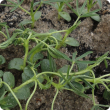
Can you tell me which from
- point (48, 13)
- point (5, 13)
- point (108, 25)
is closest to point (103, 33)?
point (108, 25)

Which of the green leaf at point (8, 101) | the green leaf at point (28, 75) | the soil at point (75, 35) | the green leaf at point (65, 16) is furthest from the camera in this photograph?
the green leaf at point (65, 16)

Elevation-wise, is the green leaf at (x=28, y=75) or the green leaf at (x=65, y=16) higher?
the green leaf at (x=65, y=16)

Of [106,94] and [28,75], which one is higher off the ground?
[28,75]

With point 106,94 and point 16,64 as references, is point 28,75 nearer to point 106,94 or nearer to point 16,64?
point 16,64

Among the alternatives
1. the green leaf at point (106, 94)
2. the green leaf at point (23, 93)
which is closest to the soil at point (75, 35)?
the green leaf at point (106, 94)

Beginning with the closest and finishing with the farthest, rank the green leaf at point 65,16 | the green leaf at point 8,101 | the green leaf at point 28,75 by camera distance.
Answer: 1. the green leaf at point 8,101
2. the green leaf at point 28,75
3. the green leaf at point 65,16

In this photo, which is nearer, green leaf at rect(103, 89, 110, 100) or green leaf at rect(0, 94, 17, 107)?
green leaf at rect(0, 94, 17, 107)

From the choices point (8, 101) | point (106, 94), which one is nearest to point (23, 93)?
point (8, 101)

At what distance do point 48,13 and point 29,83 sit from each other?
1.93ft

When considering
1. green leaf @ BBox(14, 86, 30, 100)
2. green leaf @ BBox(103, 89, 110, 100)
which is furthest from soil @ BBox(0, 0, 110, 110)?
green leaf @ BBox(14, 86, 30, 100)

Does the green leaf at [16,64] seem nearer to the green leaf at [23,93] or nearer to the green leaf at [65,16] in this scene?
the green leaf at [23,93]

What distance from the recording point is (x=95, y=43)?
108cm

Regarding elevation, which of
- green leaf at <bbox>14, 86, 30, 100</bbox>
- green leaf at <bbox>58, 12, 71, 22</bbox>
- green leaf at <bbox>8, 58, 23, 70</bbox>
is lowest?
green leaf at <bbox>14, 86, 30, 100</bbox>

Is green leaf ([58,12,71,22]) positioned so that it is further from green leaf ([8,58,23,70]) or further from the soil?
green leaf ([8,58,23,70])
